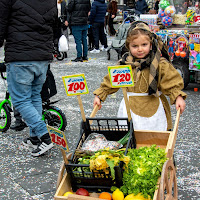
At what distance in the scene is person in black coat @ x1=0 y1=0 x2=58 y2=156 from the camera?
3.63m

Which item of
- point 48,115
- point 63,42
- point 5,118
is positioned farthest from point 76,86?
point 63,42

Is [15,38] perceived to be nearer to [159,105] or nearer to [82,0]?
[159,105]

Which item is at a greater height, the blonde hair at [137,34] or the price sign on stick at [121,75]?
the blonde hair at [137,34]

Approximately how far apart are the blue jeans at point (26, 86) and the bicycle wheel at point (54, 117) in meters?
0.65

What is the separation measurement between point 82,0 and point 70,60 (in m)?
2.00

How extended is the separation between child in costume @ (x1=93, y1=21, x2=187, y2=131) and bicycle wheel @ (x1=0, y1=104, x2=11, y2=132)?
7.24 ft

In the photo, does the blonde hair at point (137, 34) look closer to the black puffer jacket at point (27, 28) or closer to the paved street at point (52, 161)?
the black puffer jacket at point (27, 28)

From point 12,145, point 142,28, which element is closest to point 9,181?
point 12,145

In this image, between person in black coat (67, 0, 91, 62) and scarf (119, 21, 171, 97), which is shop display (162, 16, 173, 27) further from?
scarf (119, 21, 171, 97)

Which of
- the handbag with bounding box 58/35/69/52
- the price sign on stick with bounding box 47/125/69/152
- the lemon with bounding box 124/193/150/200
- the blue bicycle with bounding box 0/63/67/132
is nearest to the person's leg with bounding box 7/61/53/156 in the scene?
the blue bicycle with bounding box 0/63/67/132

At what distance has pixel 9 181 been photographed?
365 centimetres

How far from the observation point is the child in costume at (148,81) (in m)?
2.90

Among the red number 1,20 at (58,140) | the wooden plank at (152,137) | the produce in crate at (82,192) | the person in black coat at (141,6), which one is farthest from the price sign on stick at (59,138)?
the person in black coat at (141,6)

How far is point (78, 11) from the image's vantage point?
9.89 meters
